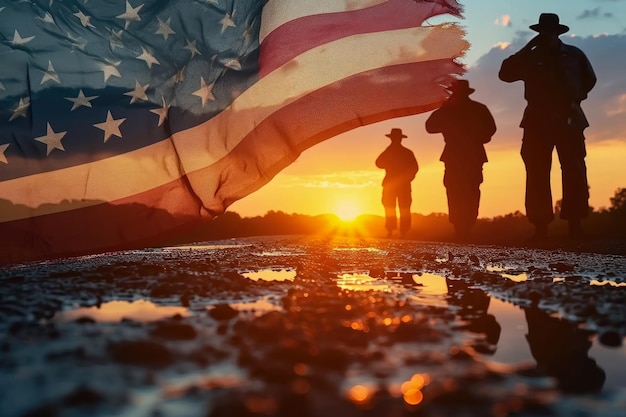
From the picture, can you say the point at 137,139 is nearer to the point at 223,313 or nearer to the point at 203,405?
the point at 223,313

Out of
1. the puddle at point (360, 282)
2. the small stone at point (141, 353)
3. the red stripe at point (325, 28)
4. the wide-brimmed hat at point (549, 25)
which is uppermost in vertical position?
the wide-brimmed hat at point (549, 25)

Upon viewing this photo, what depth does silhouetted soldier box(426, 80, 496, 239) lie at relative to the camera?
35.6 feet

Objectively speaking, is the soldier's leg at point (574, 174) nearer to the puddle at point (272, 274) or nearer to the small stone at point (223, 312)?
the puddle at point (272, 274)

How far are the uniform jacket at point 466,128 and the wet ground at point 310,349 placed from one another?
25.2 ft

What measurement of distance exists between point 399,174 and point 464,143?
207 inches

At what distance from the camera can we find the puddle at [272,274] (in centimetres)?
387

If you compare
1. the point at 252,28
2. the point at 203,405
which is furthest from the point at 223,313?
the point at 252,28

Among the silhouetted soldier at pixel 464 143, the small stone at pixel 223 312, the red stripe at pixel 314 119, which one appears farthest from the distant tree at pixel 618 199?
the small stone at pixel 223 312

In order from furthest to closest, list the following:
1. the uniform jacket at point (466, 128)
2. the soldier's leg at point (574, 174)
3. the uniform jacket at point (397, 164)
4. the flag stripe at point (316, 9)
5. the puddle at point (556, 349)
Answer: the uniform jacket at point (397, 164) < the uniform jacket at point (466, 128) < the soldier's leg at point (574, 174) < the flag stripe at point (316, 9) < the puddle at point (556, 349)

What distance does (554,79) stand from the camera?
8359 millimetres

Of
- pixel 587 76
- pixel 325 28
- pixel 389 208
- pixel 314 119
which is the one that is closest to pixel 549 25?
pixel 587 76

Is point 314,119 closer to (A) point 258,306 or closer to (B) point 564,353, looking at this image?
(A) point 258,306

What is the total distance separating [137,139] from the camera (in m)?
5.02

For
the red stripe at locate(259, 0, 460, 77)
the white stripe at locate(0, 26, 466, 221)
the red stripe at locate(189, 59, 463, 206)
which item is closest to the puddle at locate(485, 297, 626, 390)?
the red stripe at locate(189, 59, 463, 206)
